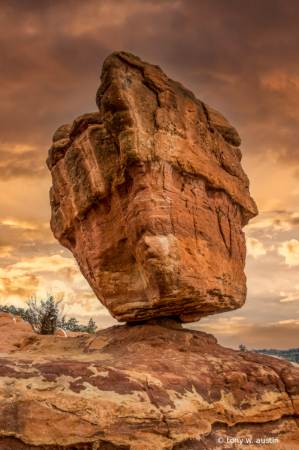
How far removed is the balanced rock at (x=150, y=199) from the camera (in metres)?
8.01

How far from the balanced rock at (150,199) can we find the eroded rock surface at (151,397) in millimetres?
1427

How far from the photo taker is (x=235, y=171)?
11203 millimetres

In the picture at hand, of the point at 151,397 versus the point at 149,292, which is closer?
the point at 151,397

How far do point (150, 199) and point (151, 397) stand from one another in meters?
4.21

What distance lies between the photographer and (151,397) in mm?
5668

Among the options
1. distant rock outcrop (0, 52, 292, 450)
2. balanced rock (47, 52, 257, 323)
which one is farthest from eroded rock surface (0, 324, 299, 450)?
balanced rock (47, 52, 257, 323)

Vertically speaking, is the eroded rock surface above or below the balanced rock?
below

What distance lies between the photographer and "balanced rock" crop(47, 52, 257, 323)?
801 cm

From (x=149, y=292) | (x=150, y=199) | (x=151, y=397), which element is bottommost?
(x=151, y=397)

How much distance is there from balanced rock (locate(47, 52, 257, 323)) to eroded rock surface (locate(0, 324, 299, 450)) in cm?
143

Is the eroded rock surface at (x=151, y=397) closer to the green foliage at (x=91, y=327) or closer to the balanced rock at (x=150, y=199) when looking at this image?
the balanced rock at (x=150, y=199)

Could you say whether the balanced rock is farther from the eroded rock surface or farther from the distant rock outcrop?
the eroded rock surface

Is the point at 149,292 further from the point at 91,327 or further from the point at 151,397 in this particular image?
the point at 91,327

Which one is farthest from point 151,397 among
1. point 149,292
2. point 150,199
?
point 150,199
